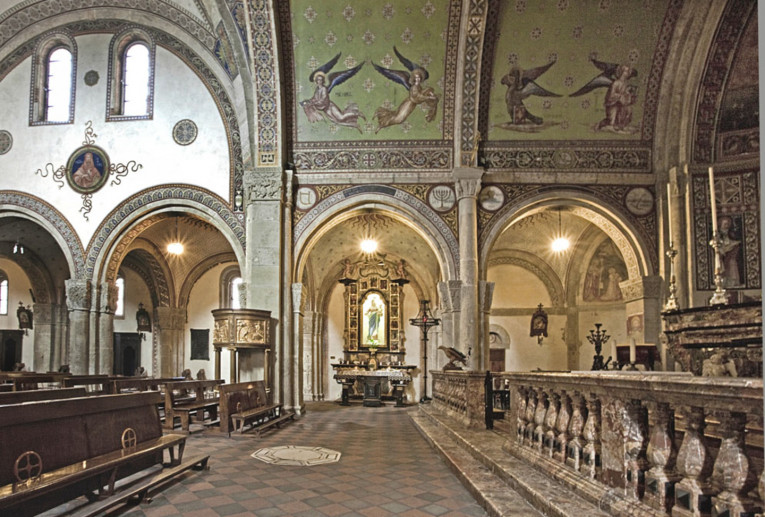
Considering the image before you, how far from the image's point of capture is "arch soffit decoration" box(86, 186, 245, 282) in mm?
14305

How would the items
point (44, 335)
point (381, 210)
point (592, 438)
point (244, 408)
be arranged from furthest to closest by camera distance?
1. point (44, 335)
2. point (381, 210)
3. point (244, 408)
4. point (592, 438)

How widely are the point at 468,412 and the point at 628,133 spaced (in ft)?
27.6

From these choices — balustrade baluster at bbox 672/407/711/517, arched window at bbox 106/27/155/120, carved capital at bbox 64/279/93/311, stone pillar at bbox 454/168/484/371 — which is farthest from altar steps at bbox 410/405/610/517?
arched window at bbox 106/27/155/120

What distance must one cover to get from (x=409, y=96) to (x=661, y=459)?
38.4 feet

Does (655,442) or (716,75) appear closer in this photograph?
(655,442)

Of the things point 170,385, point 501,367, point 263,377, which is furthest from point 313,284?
point 170,385

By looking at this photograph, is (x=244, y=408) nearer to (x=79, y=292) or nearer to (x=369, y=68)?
(x=79, y=292)

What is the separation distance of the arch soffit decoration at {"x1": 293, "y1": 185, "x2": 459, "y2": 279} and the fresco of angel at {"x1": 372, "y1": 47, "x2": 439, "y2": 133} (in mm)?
1558

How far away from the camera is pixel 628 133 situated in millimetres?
13562

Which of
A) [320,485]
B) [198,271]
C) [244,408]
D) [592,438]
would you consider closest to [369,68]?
[244,408]

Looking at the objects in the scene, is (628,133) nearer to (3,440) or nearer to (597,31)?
(597,31)

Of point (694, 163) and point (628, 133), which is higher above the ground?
point (628, 133)

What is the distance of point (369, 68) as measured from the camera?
13.4 m

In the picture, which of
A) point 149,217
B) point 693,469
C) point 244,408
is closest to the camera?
point 693,469
